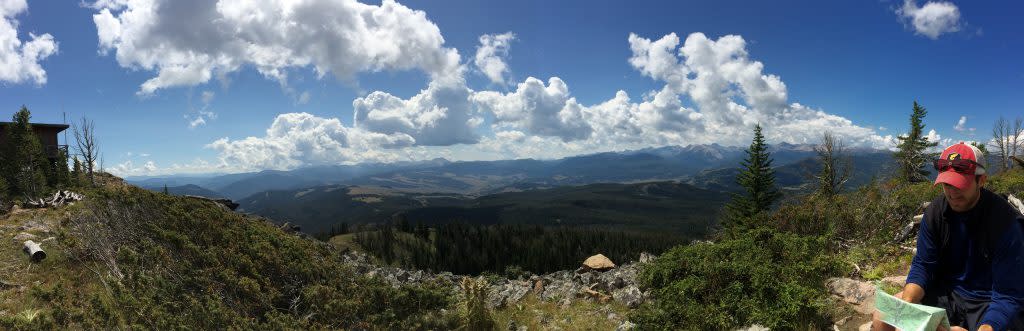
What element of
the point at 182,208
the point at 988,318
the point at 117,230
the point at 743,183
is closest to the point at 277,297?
the point at 182,208

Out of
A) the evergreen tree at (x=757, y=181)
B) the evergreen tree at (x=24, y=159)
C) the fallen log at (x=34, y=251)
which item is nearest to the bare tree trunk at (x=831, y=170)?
the evergreen tree at (x=757, y=181)

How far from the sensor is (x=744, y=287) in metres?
7.59

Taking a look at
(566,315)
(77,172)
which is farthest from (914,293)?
(77,172)

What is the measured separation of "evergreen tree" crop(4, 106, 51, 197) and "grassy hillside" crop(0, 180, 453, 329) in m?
25.0

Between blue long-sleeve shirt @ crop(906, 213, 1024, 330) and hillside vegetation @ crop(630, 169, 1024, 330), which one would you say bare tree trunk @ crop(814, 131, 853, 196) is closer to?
hillside vegetation @ crop(630, 169, 1024, 330)

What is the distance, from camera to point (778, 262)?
8.43 meters

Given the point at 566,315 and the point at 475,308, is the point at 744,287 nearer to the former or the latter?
the point at 566,315

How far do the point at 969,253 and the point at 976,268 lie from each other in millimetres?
135

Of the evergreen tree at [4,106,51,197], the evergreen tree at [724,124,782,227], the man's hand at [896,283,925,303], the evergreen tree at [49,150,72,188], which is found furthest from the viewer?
the evergreen tree at [724,124,782,227]

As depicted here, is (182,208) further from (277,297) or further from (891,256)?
(891,256)

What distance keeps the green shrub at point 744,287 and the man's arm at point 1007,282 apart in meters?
3.28

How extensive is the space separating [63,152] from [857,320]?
54.0 metres

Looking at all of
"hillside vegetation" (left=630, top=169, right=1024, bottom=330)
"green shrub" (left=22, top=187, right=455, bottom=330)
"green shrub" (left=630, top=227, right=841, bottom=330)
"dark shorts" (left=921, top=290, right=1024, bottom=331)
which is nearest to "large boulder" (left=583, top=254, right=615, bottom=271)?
"hillside vegetation" (left=630, top=169, right=1024, bottom=330)

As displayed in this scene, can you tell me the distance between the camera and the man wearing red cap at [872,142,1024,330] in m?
3.09
